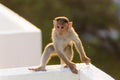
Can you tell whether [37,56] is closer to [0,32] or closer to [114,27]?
[0,32]

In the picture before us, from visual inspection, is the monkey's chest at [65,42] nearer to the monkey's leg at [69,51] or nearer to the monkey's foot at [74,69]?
the monkey's leg at [69,51]

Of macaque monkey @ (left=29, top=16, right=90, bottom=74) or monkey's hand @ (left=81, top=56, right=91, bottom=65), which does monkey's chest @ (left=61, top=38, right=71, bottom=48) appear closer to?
macaque monkey @ (left=29, top=16, right=90, bottom=74)

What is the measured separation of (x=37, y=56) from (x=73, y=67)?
1.30 m

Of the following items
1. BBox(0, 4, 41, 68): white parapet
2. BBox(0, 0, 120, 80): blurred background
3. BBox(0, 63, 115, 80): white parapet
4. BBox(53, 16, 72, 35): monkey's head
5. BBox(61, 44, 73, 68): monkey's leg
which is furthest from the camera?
BBox(0, 0, 120, 80): blurred background

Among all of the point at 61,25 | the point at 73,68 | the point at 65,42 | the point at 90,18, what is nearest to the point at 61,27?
the point at 61,25

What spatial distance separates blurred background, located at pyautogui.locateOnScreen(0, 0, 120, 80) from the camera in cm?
1012

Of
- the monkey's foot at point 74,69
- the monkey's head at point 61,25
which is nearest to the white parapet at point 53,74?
the monkey's foot at point 74,69

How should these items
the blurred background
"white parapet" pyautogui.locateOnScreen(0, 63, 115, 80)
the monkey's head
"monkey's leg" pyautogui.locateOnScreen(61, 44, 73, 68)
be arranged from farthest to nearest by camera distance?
the blurred background < "monkey's leg" pyautogui.locateOnScreen(61, 44, 73, 68) < the monkey's head < "white parapet" pyautogui.locateOnScreen(0, 63, 115, 80)

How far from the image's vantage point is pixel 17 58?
4613 millimetres

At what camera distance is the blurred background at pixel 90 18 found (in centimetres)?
1012

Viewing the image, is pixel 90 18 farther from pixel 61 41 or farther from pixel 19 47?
pixel 61 41

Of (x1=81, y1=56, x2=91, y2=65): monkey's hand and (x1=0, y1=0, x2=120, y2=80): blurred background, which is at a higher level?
(x1=0, y1=0, x2=120, y2=80): blurred background

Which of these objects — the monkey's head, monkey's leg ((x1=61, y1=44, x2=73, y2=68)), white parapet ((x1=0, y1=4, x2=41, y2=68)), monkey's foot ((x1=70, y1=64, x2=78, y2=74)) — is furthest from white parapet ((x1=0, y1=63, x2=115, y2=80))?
white parapet ((x1=0, y1=4, x2=41, y2=68))

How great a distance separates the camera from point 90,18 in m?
10.4
